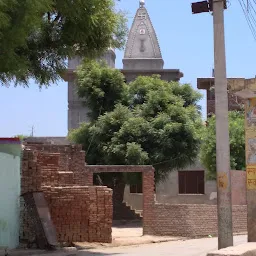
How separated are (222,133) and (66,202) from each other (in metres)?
5.85

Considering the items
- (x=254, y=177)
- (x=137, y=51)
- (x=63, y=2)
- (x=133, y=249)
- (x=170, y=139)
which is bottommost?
(x=133, y=249)

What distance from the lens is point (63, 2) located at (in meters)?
13.7

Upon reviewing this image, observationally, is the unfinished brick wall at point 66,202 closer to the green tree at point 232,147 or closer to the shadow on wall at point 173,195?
the green tree at point 232,147

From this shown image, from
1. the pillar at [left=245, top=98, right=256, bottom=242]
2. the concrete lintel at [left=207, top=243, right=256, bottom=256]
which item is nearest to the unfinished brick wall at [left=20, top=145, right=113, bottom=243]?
the pillar at [left=245, top=98, right=256, bottom=242]

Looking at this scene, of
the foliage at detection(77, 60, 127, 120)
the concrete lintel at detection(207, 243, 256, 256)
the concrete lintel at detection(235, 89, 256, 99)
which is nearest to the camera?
the concrete lintel at detection(207, 243, 256, 256)

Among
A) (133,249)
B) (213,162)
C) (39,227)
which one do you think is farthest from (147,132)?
(39,227)

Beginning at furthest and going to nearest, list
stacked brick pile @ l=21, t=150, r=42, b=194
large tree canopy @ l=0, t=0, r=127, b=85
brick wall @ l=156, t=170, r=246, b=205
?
brick wall @ l=156, t=170, r=246, b=205 → stacked brick pile @ l=21, t=150, r=42, b=194 → large tree canopy @ l=0, t=0, r=127, b=85

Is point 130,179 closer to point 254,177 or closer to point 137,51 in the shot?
point 254,177

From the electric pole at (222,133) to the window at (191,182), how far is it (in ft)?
83.0

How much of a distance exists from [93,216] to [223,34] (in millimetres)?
6930

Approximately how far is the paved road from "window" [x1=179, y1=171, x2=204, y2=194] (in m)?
18.0

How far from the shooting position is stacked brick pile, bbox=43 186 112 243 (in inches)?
704

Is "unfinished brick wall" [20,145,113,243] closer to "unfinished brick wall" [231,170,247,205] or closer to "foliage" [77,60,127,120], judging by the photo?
"unfinished brick wall" [231,170,247,205]

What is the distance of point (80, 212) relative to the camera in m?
18.1
